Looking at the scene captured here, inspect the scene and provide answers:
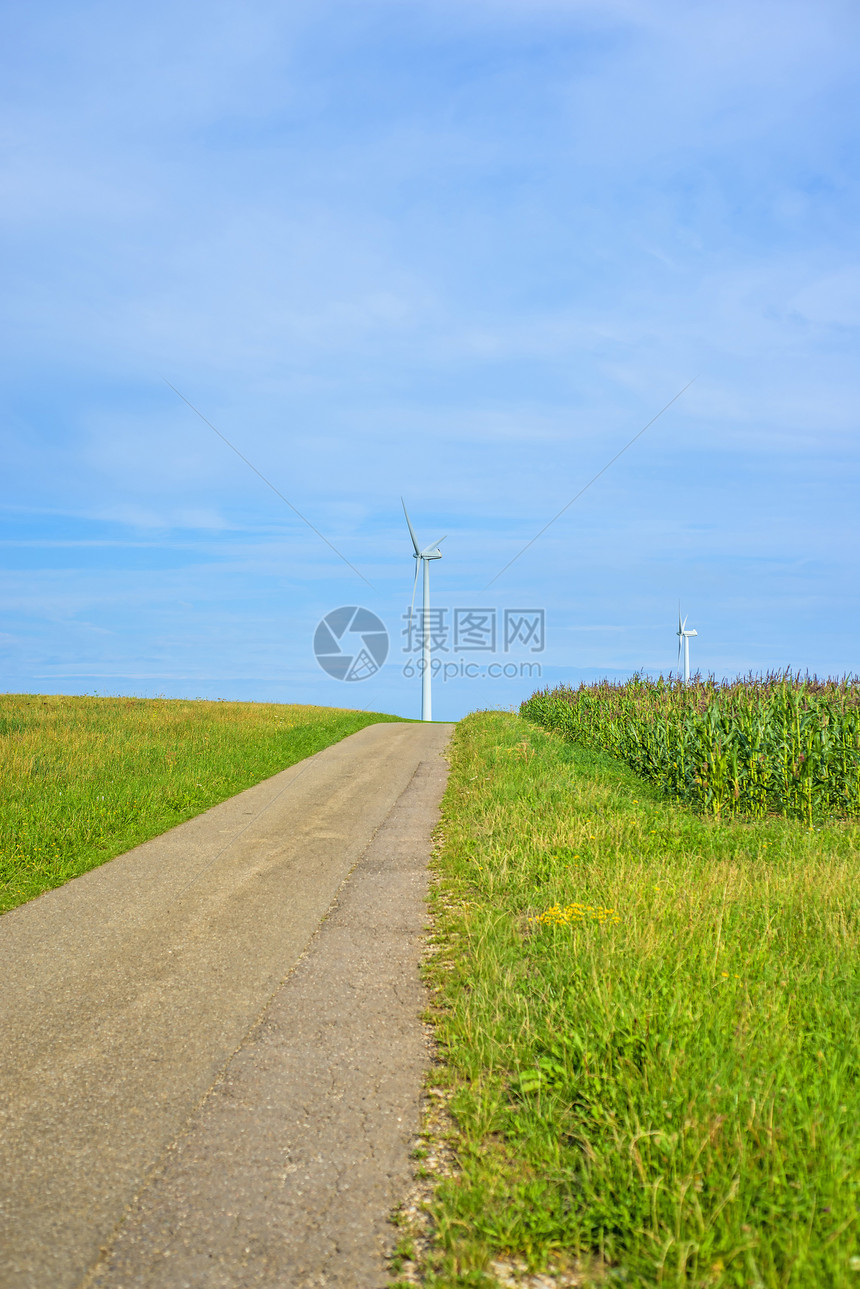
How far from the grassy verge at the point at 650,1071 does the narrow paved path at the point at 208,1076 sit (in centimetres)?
45

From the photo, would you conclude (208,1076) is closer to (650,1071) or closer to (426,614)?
(650,1071)

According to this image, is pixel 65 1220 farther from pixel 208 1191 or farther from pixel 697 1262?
pixel 697 1262

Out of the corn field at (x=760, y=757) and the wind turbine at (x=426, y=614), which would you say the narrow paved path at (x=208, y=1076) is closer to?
the corn field at (x=760, y=757)

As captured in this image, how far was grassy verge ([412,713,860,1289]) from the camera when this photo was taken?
10.7 feet

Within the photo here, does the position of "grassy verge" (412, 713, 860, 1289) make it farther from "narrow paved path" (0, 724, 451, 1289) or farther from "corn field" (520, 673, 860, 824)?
"corn field" (520, 673, 860, 824)

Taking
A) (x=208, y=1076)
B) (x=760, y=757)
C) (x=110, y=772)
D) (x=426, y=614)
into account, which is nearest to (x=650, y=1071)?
(x=208, y=1076)

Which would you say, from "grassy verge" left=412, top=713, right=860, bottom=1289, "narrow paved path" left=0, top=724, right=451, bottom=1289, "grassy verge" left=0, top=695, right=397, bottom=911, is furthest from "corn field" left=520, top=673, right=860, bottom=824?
"grassy verge" left=0, top=695, right=397, bottom=911

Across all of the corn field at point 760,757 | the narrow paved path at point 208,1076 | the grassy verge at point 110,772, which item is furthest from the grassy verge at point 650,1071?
the grassy verge at point 110,772

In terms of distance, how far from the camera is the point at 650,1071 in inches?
164

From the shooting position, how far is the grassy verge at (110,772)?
10.7m

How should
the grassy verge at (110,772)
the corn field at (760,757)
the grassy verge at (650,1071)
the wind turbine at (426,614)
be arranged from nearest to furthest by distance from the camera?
the grassy verge at (650,1071) → the grassy verge at (110,772) → the corn field at (760,757) → the wind turbine at (426,614)

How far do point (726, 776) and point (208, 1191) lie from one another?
12.3 m

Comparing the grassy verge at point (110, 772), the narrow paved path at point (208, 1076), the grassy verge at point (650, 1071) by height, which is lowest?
the narrow paved path at point (208, 1076)

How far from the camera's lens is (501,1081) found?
457 cm
